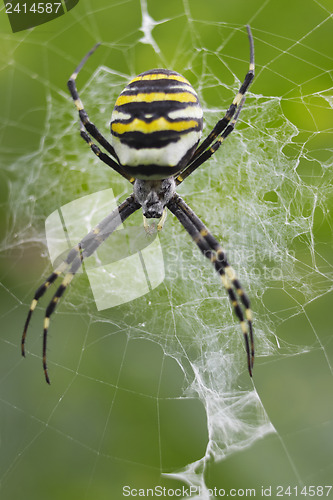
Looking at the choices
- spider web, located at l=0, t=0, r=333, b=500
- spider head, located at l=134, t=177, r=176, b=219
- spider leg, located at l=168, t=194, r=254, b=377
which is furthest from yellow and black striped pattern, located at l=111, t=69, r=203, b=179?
spider web, located at l=0, t=0, r=333, b=500

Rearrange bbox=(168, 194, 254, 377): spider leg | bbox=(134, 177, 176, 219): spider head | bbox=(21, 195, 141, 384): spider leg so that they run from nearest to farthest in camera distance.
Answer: bbox=(168, 194, 254, 377): spider leg → bbox=(21, 195, 141, 384): spider leg → bbox=(134, 177, 176, 219): spider head

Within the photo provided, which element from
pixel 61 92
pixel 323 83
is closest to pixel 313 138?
pixel 323 83

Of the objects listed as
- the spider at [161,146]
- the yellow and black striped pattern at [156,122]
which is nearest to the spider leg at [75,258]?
the spider at [161,146]

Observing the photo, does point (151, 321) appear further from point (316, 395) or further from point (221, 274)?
point (316, 395)

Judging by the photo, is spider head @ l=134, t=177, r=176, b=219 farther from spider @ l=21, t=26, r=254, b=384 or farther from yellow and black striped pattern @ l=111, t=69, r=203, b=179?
yellow and black striped pattern @ l=111, t=69, r=203, b=179

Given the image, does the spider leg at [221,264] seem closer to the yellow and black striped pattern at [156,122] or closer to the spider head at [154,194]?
the spider head at [154,194]
